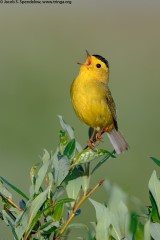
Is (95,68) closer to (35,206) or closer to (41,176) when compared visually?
(41,176)

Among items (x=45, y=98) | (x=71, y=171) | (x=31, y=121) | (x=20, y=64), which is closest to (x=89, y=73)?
(x=71, y=171)

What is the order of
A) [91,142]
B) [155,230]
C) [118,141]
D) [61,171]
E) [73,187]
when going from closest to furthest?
[155,230], [61,171], [73,187], [91,142], [118,141]

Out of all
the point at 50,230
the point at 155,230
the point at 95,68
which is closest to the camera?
the point at 155,230

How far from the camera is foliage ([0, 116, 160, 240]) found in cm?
207

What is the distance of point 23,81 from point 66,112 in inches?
92.9

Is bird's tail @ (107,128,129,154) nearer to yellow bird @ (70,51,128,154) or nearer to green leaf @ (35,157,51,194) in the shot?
yellow bird @ (70,51,128,154)

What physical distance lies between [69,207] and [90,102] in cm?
274

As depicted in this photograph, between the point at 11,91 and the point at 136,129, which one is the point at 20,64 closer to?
the point at 11,91

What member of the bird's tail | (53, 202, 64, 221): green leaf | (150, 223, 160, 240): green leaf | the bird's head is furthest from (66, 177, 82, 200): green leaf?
the bird's head

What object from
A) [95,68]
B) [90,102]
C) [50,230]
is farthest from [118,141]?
[50,230]

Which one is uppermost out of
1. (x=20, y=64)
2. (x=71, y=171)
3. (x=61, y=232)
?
(x=20, y=64)

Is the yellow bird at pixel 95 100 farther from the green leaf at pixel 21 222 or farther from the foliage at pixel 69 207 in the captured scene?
the green leaf at pixel 21 222

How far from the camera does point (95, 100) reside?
5.12 meters

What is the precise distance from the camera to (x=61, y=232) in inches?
84.3
